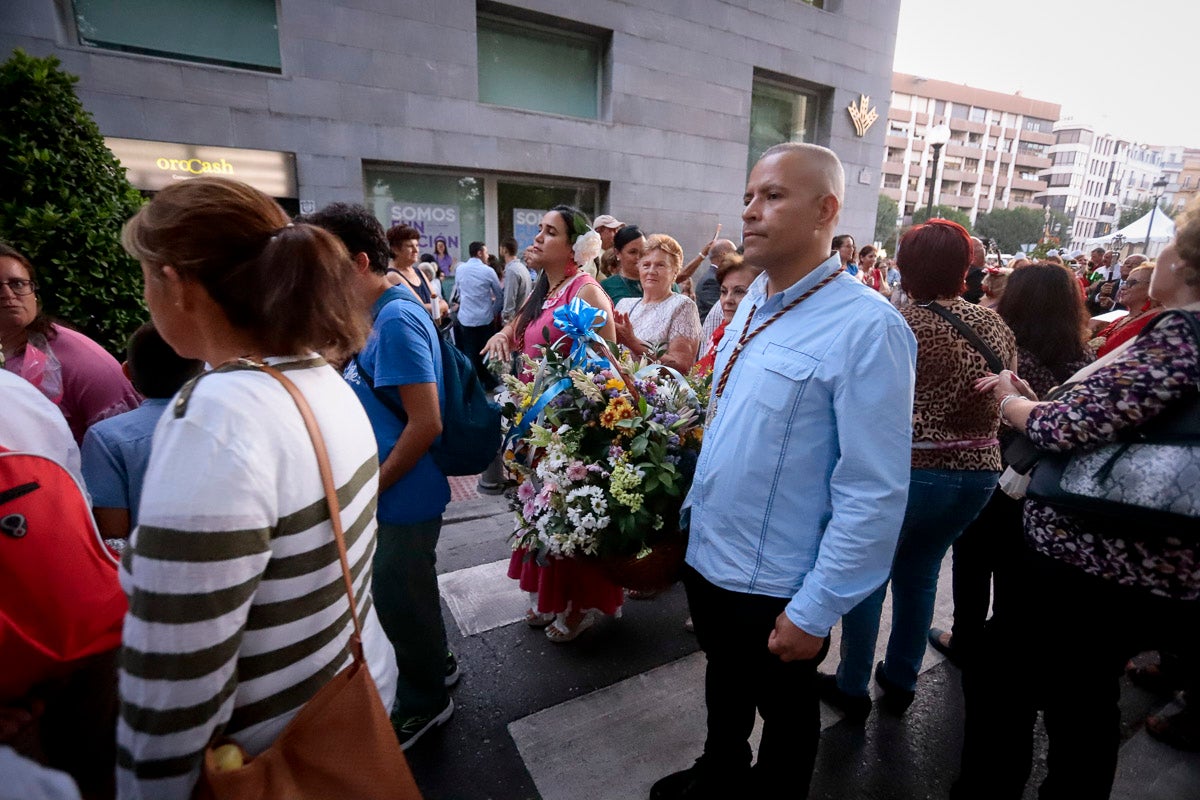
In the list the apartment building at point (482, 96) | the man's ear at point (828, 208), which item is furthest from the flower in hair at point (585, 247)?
the apartment building at point (482, 96)

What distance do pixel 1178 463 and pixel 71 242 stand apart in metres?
5.09

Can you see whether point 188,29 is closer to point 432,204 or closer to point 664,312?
point 432,204

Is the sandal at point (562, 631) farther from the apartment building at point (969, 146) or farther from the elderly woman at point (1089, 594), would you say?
the apartment building at point (969, 146)

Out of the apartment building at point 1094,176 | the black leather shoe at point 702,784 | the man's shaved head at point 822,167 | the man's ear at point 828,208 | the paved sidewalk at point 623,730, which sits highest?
the apartment building at point 1094,176

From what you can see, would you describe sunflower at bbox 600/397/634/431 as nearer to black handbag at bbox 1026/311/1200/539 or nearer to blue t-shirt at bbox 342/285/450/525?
blue t-shirt at bbox 342/285/450/525

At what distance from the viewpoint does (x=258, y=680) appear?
3.51 feet

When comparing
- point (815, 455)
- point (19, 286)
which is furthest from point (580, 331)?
point (19, 286)

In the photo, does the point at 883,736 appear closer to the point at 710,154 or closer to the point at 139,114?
the point at 139,114

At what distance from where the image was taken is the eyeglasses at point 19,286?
2.51 metres

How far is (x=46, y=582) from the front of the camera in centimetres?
114

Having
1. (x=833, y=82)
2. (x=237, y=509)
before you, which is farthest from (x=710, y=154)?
(x=237, y=509)

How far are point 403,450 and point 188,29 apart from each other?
935cm

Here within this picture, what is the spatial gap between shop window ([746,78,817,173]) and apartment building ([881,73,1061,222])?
61369 millimetres

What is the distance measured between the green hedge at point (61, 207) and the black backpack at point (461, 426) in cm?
268
